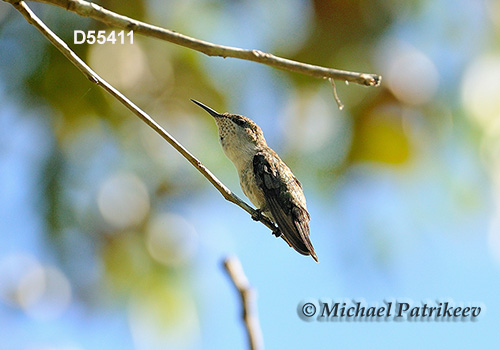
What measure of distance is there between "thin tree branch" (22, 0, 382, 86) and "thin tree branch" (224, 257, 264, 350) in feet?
2.26

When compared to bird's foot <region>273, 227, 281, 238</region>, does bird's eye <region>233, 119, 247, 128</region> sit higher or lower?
higher

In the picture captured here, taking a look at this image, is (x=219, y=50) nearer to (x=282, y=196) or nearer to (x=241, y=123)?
(x=282, y=196)

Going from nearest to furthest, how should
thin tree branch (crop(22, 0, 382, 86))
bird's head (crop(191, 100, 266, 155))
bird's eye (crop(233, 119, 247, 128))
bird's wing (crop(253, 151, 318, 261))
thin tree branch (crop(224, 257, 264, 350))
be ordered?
thin tree branch (crop(224, 257, 264, 350)) → thin tree branch (crop(22, 0, 382, 86)) → bird's wing (crop(253, 151, 318, 261)) → bird's head (crop(191, 100, 266, 155)) → bird's eye (crop(233, 119, 247, 128))

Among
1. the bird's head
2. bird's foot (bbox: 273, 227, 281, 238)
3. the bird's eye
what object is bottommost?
bird's foot (bbox: 273, 227, 281, 238)

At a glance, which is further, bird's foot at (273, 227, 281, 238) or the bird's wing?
bird's foot at (273, 227, 281, 238)

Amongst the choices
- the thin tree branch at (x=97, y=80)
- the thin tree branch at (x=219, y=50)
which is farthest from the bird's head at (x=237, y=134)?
the thin tree branch at (x=219, y=50)

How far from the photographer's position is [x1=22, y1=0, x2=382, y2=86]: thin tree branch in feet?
6.23

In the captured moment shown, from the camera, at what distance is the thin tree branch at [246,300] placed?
4.29 ft

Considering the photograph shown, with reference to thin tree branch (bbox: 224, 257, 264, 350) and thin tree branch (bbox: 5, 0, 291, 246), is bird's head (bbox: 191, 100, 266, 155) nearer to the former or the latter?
thin tree branch (bbox: 5, 0, 291, 246)

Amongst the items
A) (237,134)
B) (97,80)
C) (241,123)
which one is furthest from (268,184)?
(97,80)

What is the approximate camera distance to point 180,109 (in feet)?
27.7

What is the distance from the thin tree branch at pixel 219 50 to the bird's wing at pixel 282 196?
75.0 inches

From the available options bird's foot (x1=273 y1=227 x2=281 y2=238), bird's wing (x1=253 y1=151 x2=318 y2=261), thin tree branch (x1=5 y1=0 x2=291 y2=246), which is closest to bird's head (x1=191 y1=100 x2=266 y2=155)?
bird's wing (x1=253 y1=151 x2=318 y2=261)

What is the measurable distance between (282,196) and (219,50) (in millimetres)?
2274
